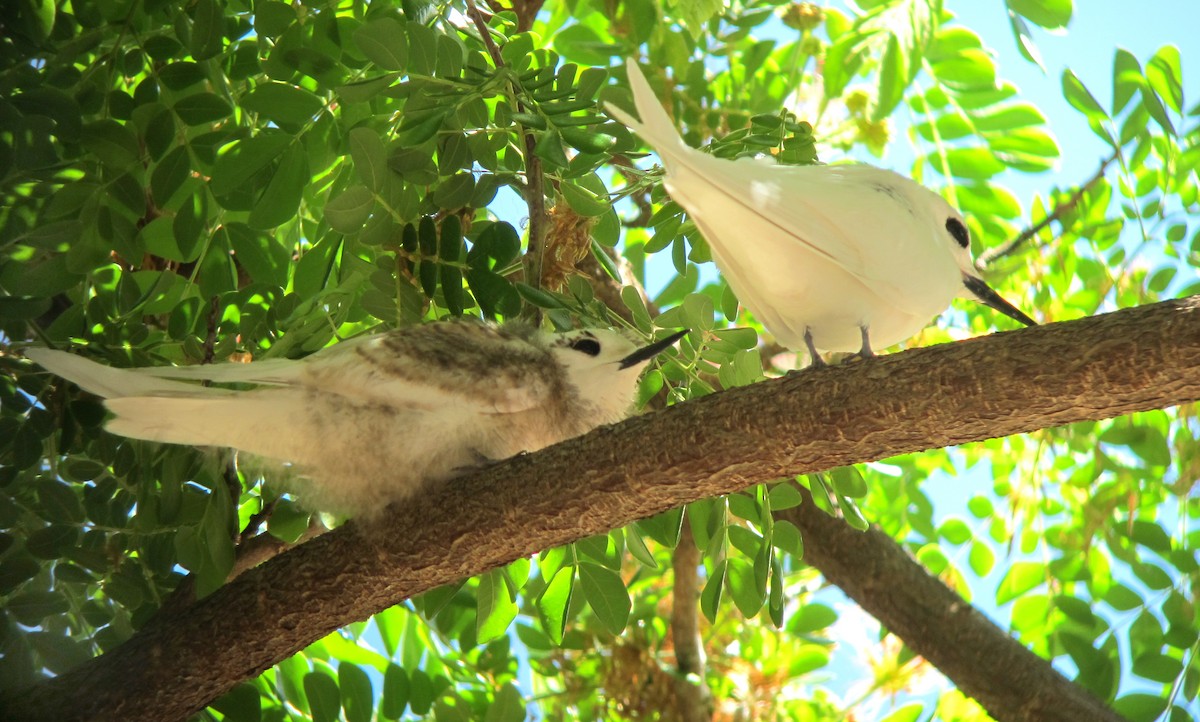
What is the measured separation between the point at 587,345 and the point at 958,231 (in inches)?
35.7

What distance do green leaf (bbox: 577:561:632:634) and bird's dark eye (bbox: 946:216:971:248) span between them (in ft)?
3.52

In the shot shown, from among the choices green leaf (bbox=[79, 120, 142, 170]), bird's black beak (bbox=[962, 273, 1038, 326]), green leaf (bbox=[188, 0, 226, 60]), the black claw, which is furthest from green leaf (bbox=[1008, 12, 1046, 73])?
green leaf (bbox=[79, 120, 142, 170])

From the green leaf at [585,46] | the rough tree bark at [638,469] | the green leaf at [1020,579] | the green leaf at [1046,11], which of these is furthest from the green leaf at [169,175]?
the green leaf at [1020,579]

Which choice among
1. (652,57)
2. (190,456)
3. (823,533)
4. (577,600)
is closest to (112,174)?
(190,456)

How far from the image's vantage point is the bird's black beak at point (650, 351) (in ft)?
6.59

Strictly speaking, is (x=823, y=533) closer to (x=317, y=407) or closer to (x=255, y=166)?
(x=317, y=407)

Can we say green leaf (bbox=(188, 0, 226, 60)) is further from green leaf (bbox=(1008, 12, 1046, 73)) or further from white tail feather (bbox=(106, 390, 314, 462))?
green leaf (bbox=(1008, 12, 1046, 73))

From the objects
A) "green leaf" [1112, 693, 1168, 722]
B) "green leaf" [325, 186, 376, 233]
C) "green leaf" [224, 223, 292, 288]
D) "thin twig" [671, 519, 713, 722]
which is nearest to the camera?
"green leaf" [325, 186, 376, 233]

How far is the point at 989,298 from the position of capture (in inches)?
92.8

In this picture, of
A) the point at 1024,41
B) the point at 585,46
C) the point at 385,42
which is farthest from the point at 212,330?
the point at 1024,41

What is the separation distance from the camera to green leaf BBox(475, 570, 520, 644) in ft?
7.38

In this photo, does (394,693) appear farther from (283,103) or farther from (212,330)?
(283,103)

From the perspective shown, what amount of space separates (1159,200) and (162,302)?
101 inches

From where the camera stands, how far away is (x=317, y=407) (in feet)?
6.40
